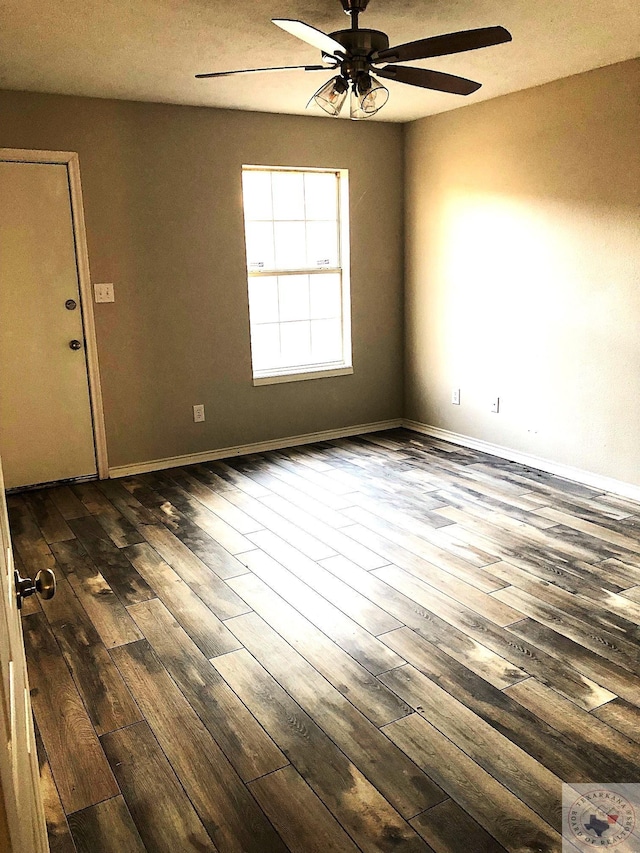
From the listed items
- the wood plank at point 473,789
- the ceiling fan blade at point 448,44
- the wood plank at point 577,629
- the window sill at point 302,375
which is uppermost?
the ceiling fan blade at point 448,44

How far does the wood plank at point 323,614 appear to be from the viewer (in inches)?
99.1

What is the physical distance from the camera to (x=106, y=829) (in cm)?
179

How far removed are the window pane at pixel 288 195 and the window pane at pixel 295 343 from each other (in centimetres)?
81

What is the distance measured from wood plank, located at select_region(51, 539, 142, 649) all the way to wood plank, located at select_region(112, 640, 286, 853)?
0.13 m

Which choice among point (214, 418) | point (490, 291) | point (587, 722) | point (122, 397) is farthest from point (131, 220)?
point (587, 722)

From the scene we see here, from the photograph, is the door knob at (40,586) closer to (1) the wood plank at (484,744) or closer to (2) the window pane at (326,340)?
(1) the wood plank at (484,744)

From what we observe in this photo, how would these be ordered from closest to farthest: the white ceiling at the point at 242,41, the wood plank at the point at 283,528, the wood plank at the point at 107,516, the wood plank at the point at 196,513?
1. the white ceiling at the point at 242,41
2. the wood plank at the point at 283,528
3. the wood plank at the point at 196,513
4. the wood plank at the point at 107,516

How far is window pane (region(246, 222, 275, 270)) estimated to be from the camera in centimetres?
508

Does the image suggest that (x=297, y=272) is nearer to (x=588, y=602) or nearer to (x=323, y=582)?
(x=323, y=582)

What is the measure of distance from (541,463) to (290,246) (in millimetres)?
2409

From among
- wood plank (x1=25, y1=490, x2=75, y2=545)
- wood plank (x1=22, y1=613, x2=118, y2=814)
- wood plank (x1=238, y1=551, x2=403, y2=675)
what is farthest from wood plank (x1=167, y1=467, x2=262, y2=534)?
wood plank (x1=22, y1=613, x2=118, y2=814)

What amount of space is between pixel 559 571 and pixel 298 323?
297 cm

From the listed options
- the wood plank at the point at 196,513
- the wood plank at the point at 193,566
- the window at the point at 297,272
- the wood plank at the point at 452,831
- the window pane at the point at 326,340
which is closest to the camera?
the wood plank at the point at 452,831
